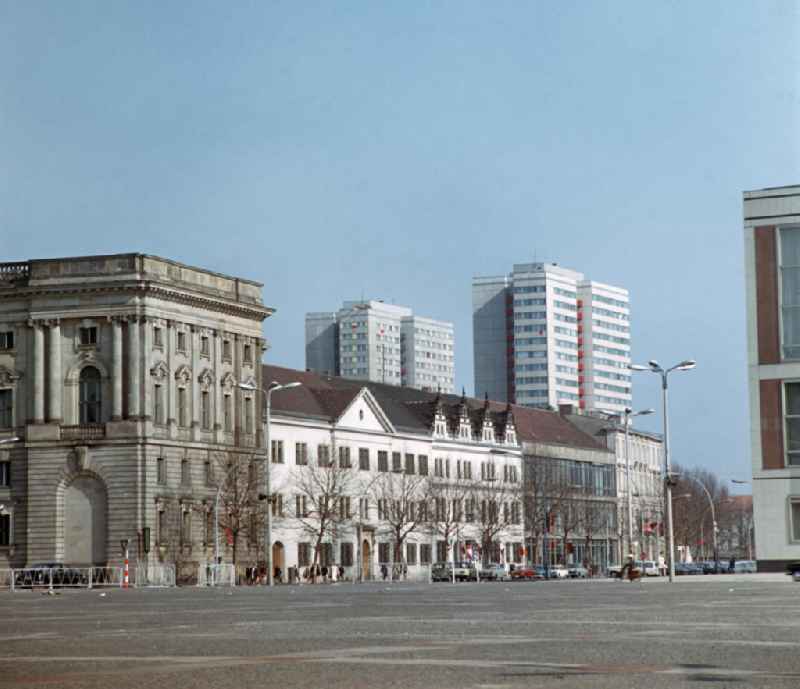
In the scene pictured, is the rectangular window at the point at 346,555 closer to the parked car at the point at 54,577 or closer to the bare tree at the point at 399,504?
the bare tree at the point at 399,504

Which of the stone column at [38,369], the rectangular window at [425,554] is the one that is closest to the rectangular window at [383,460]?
the rectangular window at [425,554]

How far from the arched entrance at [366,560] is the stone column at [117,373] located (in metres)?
24.7

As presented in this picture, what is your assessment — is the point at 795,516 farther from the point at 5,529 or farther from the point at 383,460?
the point at 383,460

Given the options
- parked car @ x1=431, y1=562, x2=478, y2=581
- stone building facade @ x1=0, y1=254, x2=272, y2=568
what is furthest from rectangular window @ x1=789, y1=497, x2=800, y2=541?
parked car @ x1=431, y1=562, x2=478, y2=581

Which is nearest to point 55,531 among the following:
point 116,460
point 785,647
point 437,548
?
point 116,460

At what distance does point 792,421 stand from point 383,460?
62155 mm

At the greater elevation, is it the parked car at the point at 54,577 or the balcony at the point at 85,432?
the balcony at the point at 85,432

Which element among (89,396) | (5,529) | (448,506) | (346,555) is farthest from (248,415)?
(448,506)

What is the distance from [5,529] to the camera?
348 ft

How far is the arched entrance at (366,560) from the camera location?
121938mm

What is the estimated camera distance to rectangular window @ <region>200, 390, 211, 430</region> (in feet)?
360

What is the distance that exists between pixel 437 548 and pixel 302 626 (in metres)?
106

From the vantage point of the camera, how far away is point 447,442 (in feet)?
456

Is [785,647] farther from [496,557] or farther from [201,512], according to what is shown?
[496,557]
